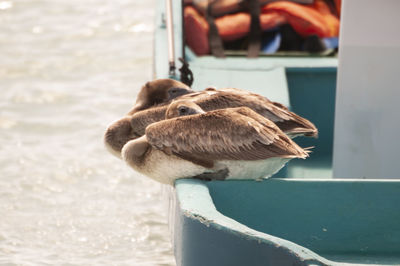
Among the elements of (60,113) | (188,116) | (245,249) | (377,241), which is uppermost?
(188,116)


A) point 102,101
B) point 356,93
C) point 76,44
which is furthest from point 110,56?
point 356,93

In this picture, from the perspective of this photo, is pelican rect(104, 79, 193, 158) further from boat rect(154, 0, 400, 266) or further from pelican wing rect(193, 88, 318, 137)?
boat rect(154, 0, 400, 266)

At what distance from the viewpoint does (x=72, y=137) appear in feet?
29.9

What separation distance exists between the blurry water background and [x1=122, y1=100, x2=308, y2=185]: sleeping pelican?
1.46 m

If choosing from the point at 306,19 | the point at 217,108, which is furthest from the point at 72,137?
the point at 217,108

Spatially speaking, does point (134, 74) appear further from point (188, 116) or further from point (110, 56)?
point (188, 116)

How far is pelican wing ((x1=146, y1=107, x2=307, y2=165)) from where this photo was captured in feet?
13.0

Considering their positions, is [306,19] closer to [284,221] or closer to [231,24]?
[231,24]

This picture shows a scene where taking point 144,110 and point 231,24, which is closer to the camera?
point 144,110

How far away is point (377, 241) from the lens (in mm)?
4199

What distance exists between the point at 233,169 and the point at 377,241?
2.51 ft

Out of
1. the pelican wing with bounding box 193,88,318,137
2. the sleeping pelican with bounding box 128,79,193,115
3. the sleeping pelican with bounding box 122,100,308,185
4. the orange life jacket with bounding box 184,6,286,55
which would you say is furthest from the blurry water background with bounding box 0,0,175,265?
the sleeping pelican with bounding box 122,100,308,185

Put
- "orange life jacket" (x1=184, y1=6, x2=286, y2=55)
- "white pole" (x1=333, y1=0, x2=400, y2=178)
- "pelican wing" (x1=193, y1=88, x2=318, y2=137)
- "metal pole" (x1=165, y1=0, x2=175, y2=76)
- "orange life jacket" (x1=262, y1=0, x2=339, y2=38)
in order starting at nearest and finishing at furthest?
"pelican wing" (x1=193, y1=88, x2=318, y2=137)
"white pole" (x1=333, y1=0, x2=400, y2=178)
"metal pole" (x1=165, y1=0, x2=175, y2=76)
"orange life jacket" (x1=184, y1=6, x2=286, y2=55)
"orange life jacket" (x1=262, y1=0, x2=339, y2=38)

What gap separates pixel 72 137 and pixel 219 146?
17.4 ft
